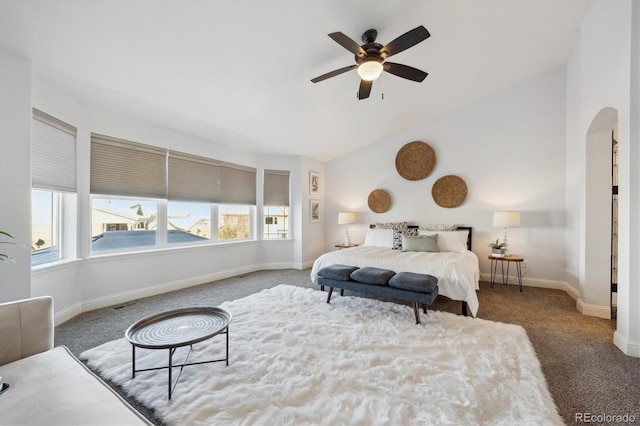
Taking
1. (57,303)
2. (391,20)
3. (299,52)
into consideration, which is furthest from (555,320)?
(57,303)

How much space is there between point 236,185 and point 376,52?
366 cm

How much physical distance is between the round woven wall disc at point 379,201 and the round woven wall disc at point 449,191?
2.99 ft

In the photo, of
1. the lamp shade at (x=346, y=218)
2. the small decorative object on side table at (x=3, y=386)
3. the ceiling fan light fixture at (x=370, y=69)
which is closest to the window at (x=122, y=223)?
the small decorative object on side table at (x=3, y=386)

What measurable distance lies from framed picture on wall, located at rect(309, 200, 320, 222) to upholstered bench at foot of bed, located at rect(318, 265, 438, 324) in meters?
2.63

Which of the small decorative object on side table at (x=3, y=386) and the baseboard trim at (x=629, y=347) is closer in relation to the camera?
the small decorative object on side table at (x=3, y=386)

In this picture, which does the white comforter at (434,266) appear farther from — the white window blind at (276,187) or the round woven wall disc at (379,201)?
the white window blind at (276,187)

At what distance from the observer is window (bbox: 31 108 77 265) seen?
9.11ft

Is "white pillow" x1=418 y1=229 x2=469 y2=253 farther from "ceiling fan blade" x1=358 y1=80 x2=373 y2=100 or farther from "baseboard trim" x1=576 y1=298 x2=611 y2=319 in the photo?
"ceiling fan blade" x1=358 y1=80 x2=373 y2=100

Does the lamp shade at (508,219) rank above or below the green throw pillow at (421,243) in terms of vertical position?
above

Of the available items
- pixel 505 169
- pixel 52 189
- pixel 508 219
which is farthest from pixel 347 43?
pixel 505 169

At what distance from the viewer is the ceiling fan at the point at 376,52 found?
2.31 metres

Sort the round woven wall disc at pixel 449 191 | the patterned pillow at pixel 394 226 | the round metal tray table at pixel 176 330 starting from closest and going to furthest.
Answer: the round metal tray table at pixel 176 330, the round woven wall disc at pixel 449 191, the patterned pillow at pixel 394 226

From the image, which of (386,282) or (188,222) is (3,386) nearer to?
(386,282)

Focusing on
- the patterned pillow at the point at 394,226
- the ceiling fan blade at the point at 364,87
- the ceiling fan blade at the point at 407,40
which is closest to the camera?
the ceiling fan blade at the point at 407,40
